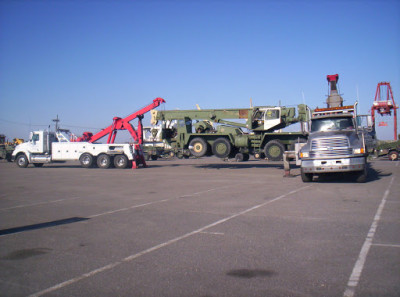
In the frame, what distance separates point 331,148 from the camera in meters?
13.4

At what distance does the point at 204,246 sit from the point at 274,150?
15457mm

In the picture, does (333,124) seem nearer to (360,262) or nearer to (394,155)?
(360,262)

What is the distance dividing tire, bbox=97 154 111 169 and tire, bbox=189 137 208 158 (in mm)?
7430

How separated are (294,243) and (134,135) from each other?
76.2 feet

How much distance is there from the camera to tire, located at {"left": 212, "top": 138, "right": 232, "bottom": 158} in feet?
69.8

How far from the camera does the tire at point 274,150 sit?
20422 millimetres

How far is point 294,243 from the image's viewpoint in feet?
18.9

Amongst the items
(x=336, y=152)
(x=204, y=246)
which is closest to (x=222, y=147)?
(x=336, y=152)

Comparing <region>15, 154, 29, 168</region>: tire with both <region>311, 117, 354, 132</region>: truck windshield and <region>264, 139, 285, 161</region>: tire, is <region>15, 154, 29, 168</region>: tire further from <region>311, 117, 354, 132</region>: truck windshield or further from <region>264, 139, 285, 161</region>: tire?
<region>311, 117, 354, 132</region>: truck windshield

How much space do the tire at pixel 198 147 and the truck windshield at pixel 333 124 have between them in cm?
766

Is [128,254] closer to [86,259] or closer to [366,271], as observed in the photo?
[86,259]

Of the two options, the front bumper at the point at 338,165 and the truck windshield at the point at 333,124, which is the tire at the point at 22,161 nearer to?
the truck windshield at the point at 333,124

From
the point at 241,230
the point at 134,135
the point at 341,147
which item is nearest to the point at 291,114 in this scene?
the point at 341,147

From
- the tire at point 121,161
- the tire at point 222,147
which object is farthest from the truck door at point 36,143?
the tire at point 222,147
